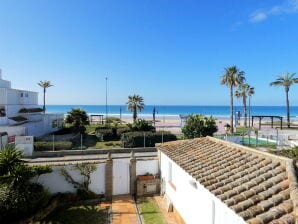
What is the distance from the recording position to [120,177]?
15648mm

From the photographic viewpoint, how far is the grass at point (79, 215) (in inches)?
489

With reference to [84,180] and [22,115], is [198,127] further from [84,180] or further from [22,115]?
[22,115]

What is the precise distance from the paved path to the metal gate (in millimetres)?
399

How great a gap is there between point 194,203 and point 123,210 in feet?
14.8

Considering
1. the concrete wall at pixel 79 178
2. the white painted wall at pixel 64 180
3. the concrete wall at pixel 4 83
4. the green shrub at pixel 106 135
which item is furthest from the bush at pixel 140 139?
the concrete wall at pixel 4 83

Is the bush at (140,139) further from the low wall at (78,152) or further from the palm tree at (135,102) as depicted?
the palm tree at (135,102)

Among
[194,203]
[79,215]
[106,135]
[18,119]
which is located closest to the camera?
[194,203]

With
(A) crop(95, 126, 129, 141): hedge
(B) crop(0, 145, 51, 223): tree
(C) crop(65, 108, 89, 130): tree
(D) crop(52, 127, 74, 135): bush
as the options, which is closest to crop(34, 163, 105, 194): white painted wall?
(B) crop(0, 145, 51, 223): tree

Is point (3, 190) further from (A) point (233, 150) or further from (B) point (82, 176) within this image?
(A) point (233, 150)

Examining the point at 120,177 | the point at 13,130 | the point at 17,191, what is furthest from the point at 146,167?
the point at 13,130

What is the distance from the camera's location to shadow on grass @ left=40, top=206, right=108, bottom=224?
489 inches

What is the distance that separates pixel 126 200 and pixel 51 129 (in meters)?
28.8

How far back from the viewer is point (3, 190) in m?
11.8

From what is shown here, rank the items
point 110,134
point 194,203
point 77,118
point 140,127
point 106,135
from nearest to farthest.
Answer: point 194,203 < point 140,127 < point 106,135 < point 110,134 < point 77,118
